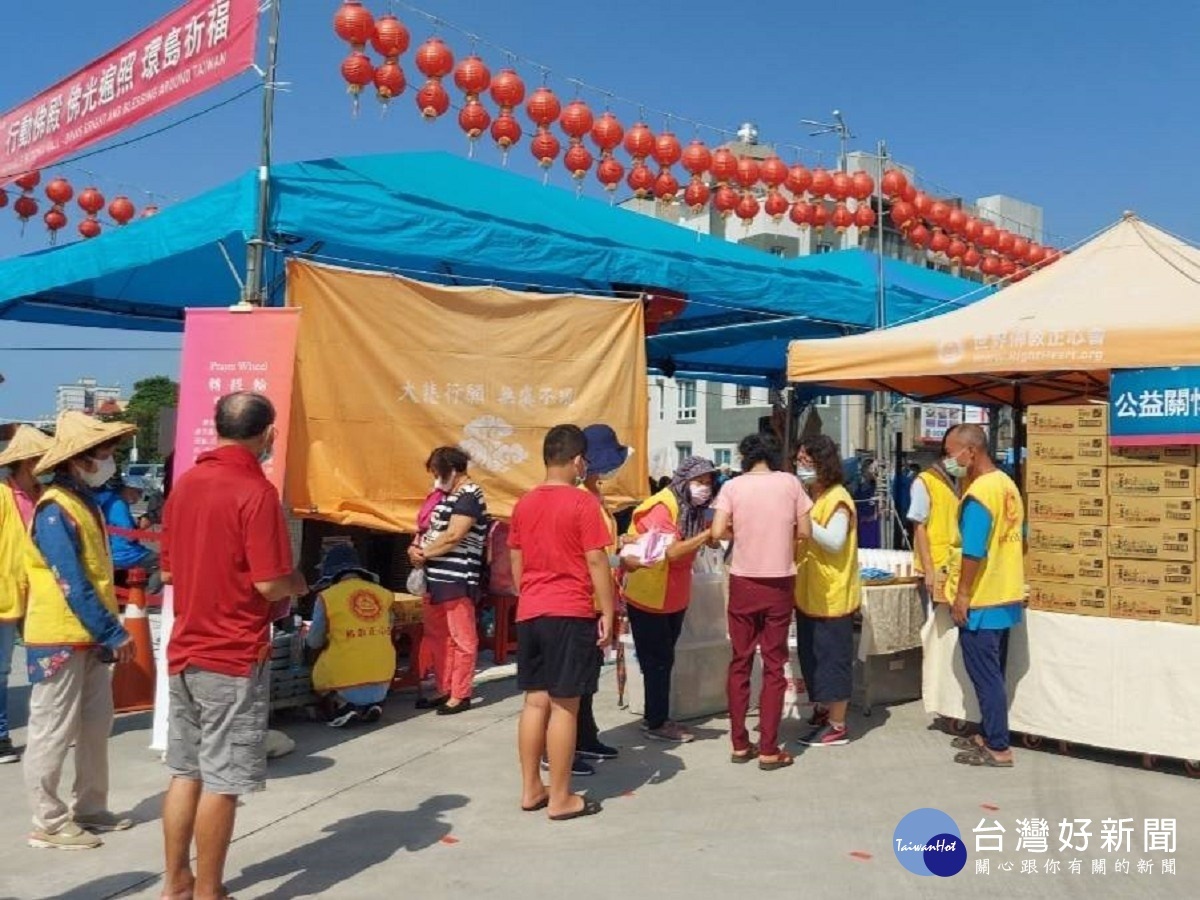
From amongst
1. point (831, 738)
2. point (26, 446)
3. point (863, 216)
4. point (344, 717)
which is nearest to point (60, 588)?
A: point (26, 446)

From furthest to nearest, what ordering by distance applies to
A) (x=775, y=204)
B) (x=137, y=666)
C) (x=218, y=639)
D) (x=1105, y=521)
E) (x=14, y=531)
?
(x=775, y=204) < (x=137, y=666) < (x=1105, y=521) < (x=14, y=531) < (x=218, y=639)

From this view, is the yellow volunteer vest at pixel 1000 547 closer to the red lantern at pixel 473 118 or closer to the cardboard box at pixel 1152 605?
the cardboard box at pixel 1152 605

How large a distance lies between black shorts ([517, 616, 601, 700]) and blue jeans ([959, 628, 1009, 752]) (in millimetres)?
2014

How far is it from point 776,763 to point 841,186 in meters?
9.83

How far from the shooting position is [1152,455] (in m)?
Result: 5.27

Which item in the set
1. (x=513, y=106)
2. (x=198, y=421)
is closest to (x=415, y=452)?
(x=198, y=421)

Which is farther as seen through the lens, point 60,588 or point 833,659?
point 833,659

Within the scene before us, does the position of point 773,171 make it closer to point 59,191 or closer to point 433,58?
point 433,58

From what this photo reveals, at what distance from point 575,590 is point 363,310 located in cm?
278

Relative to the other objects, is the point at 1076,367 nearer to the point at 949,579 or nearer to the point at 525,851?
the point at 949,579

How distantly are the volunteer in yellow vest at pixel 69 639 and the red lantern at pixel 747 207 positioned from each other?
9.86 m

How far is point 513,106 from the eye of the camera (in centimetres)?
967

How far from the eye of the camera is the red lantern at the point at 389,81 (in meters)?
8.38

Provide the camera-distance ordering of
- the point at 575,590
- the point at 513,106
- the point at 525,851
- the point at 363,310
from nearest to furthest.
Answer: the point at 525,851 < the point at 575,590 < the point at 363,310 < the point at 513,106
